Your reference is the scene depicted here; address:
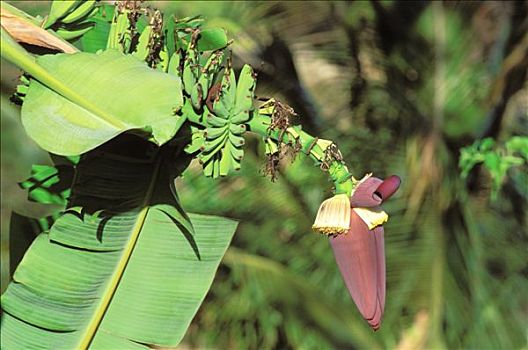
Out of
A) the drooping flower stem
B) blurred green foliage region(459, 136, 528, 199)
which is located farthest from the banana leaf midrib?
blurred green foliage region(459, 136, 528, 199)

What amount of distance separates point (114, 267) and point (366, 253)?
206mm

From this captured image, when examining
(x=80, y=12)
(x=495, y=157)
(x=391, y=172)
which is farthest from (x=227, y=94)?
(x=495, y=157)

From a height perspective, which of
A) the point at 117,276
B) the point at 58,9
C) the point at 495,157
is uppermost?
the point at 58,9

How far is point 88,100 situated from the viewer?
54 centimetres

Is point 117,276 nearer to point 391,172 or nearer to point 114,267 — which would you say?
point 114,267

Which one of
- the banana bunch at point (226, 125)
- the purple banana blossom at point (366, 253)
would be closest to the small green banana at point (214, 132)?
the banana bunch at point (226, 125)

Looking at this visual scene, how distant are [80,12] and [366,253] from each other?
27 centimetres

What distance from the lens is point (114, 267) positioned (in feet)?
2.09

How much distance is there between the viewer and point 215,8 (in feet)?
5.73

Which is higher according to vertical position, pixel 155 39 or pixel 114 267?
pixel 155 39

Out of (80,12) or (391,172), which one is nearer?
(80,12)

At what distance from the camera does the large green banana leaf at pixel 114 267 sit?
615 mm

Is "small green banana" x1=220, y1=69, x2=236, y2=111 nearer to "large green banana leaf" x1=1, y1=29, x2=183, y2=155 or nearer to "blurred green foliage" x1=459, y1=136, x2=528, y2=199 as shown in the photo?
"large green banana leaf" x1=1, y1=29, x2=183, y2=155

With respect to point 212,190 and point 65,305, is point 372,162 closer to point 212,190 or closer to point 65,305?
point 212,190
